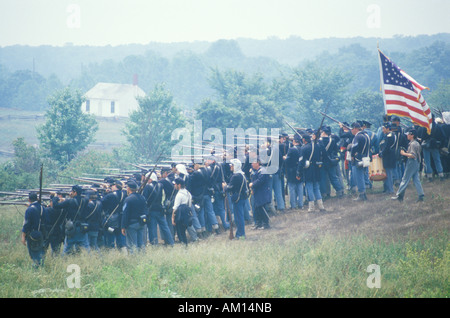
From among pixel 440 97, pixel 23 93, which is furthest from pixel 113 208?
pixel 23 93

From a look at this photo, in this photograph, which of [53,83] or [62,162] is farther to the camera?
[53,83]

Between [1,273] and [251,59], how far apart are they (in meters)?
121

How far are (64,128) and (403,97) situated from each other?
2932 cm

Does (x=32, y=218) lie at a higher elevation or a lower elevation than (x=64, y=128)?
lower

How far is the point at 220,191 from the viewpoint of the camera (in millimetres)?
15305

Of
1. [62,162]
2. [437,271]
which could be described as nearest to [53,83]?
[62,162]

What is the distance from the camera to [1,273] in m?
10.4

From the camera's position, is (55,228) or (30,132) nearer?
(55,228)

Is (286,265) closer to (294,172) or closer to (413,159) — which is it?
(413,159)

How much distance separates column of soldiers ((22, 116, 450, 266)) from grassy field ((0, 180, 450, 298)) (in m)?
0.75

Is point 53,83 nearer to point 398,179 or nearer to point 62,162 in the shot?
point 62,162

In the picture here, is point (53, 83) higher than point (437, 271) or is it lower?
higher

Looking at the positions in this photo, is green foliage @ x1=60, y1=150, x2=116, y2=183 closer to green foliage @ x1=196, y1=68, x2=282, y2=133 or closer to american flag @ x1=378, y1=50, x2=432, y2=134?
green foliage @ x1=196, y1=68, x2=282, y2=133

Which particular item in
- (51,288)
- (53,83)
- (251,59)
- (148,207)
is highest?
(251,59)
